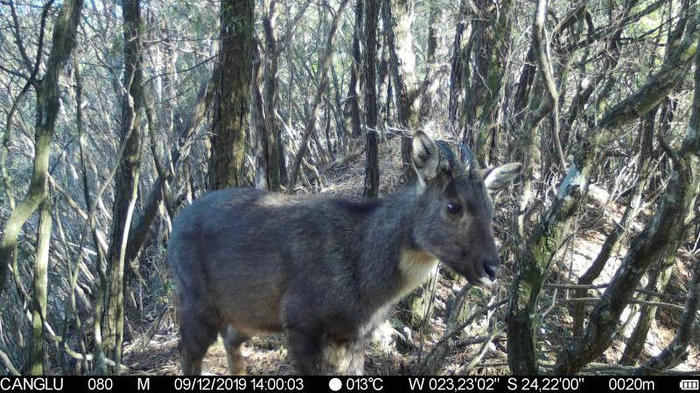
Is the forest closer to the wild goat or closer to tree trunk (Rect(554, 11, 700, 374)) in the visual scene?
tree trunk (Rect(554, 11, 700, 374))

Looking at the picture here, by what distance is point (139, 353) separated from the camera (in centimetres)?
886

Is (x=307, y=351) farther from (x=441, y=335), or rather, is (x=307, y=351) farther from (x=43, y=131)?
(x=441, y=335)

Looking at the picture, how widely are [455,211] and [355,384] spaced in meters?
1.70

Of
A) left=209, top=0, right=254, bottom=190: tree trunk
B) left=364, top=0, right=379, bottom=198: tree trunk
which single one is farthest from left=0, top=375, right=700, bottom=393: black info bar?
left=364, top=0, right=379, bottom=198: tree trunk

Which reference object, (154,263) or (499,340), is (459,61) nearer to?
(499,340)

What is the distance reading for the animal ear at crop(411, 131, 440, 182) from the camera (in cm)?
526

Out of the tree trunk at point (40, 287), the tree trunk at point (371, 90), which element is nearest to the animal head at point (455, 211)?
the tree trunk at point (371, 90)

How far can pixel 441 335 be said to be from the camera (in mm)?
8461

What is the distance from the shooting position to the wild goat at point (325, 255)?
5375 mm

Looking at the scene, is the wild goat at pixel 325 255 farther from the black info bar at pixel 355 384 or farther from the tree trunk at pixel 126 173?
the tree trunk at pixel 126 173

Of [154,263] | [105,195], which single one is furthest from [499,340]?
[105,195]

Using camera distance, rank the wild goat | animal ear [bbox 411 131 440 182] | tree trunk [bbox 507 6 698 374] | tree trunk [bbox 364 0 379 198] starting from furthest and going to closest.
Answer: tree trunk [bbox 364 0 379 198] → the wild goat → animal ear [bbox 411 131 440 182] → tree trunk [bbox 507 6 698 374]

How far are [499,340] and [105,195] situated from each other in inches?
399

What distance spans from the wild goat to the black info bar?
0.67 feet
